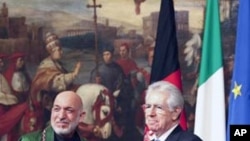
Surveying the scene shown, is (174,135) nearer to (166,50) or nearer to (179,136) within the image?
(179,136)

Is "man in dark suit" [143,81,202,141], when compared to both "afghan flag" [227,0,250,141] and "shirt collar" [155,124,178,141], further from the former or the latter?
"afghan flag" [227,0,250,141]

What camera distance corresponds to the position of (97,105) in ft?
25.6

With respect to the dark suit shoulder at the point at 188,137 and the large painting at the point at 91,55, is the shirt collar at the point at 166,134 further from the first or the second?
the large painting at the point at 91,55

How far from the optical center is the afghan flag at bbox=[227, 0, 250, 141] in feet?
23.7

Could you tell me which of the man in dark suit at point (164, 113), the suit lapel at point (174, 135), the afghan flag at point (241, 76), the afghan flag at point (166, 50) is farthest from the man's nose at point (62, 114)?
the afghan flag at point (241, 76)

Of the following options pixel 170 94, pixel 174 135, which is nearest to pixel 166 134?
pixel 174 135

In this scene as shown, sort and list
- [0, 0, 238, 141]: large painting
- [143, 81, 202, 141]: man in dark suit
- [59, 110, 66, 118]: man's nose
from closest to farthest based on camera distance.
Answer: [143, 81, 202, 141]: man in dark suit < [59, 110, 66, 118]: man's nose < [0, 0, 238, 141]: large painting

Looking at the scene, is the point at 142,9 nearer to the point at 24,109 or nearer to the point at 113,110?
the point at 113,110

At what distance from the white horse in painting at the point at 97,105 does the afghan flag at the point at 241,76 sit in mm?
1400

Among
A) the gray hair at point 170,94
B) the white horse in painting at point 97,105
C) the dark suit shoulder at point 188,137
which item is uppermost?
the gray hair at point 170,94

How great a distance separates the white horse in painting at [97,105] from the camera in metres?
7.80

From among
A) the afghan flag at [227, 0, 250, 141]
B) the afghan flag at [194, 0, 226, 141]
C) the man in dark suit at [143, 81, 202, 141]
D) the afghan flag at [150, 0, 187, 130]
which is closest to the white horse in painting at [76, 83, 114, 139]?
the afghan flag at [150, 0, 187, 130]

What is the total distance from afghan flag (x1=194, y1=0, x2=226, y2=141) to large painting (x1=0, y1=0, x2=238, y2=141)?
1.13ft

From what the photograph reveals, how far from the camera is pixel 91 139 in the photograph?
25.6 ft
